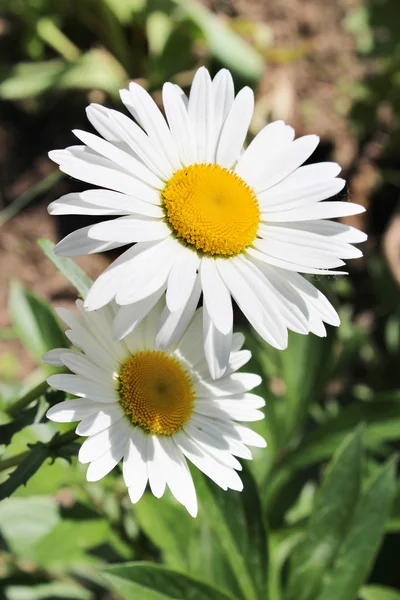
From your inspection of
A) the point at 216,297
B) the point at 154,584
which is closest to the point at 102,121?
the point at 216,297

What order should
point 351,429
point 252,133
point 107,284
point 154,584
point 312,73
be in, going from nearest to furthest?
point 107,284 < point 154,584 < point 351,429 < point 252,133 < point 312,73

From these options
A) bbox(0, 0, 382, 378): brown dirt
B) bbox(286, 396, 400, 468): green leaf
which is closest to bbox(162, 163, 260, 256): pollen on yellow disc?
bbox(286, 396, 400, 468): green leaf

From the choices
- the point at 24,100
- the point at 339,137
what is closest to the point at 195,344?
the point at 24,100

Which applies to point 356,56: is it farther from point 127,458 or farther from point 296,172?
point 127,458

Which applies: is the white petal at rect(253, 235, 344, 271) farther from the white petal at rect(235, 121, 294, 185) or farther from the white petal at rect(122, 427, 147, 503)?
the white petal at rect(122, 427, 147, 503)

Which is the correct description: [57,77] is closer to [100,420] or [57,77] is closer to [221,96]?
[221,96]

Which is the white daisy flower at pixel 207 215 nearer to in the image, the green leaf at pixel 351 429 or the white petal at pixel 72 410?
the white petal at pixel 72 410

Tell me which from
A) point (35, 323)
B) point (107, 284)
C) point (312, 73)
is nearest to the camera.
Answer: point (107, 284)
